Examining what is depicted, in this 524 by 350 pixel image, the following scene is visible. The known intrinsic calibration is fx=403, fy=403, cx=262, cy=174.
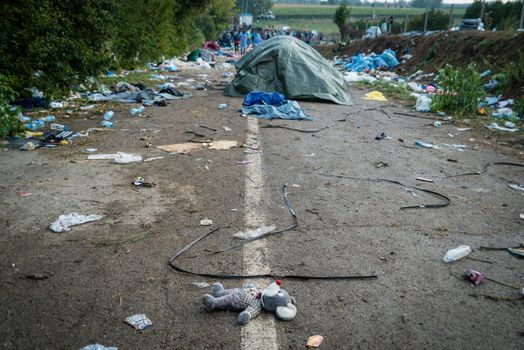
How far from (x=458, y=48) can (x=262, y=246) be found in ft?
51.9

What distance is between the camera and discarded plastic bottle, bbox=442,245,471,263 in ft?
8.92

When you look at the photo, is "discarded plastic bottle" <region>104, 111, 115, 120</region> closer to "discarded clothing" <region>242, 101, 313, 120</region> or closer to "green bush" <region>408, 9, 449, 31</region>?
"discarded clothing" <region>242, 101, 313, 120</region>

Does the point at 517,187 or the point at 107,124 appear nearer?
the point at 517,187

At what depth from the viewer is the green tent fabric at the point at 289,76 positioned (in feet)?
32.4

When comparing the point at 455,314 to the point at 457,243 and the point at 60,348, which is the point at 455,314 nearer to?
the point at 457,243

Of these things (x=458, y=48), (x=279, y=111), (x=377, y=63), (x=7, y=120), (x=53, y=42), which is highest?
(x=458, y=48)

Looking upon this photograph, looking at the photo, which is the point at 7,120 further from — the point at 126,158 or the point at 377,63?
the point at 377,63

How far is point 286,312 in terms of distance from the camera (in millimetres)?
2113

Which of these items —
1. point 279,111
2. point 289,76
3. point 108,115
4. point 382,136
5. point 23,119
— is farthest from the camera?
point 289,76

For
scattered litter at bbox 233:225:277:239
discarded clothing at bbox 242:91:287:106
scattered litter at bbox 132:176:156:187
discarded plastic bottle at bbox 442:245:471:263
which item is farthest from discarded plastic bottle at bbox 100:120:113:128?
discarded plastic bottle at bbox 442:245:471:263

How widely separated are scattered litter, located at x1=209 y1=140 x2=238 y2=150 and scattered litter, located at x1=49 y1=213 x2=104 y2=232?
7.92ft

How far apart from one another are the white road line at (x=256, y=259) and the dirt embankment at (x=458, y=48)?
9590mm

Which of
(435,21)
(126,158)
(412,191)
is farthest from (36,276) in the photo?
(435,21)

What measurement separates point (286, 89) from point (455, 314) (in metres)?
8.21
